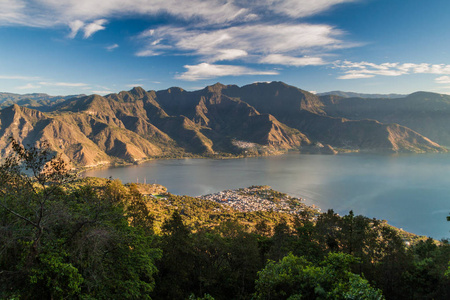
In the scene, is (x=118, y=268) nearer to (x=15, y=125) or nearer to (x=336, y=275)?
(x=336, y=275)

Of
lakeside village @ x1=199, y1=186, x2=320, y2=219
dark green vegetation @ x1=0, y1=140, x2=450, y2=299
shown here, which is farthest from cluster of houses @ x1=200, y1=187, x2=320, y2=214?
dark green vegetation @ x1=0, y1=140, x2=450, y2=299

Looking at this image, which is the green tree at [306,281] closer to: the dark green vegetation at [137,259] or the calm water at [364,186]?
the dark green vegetation at [137,259]

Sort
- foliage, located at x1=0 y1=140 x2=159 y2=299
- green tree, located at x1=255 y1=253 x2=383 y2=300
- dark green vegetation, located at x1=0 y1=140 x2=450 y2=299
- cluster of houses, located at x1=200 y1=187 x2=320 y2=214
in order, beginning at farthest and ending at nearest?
cluster of houses, located at x1=200 y1=187 x2=320 y2=214
green tree, located at x1=255 y1=253 x2=383 y2=300
dark green vegetation, located at x1=0 y1=140 x2=450 y2=299
foliage, located at x1=0 y1=140 x2=159 y2=299

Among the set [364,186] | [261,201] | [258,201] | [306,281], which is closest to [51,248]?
[306,281]

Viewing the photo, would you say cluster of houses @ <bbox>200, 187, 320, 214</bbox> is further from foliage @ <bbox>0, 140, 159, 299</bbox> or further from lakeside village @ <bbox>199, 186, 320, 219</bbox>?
foliage @ <bbox>0, 140, 159, 299</bbox>

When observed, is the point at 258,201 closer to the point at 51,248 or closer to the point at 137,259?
the point at 137,259

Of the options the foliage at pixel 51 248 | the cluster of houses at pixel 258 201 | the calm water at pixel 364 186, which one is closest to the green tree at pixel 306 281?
the foliage at pixel 51 248

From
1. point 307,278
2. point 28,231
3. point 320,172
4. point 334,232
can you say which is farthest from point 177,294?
point 320,172
